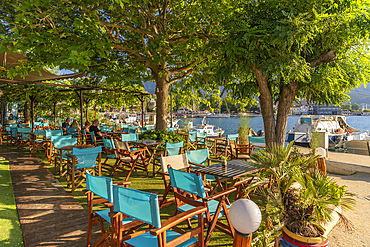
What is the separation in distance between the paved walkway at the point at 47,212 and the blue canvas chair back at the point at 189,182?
1.22 meters

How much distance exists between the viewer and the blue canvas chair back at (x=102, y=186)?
83.0 inches

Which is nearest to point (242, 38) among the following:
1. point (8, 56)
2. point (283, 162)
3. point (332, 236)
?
point (283, 162)

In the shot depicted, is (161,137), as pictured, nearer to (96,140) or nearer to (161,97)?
(161,97)

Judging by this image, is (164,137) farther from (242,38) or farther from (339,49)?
(339,49)

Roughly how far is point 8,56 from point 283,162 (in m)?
7.60

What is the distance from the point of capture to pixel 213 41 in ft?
19.5

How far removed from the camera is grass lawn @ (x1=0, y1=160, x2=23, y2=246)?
2.64m

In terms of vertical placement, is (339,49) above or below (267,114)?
above

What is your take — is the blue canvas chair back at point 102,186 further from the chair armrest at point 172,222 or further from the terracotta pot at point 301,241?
the terracotta pot at point 301,241

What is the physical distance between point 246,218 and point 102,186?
1.40 metres

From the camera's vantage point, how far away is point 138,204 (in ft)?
6.03

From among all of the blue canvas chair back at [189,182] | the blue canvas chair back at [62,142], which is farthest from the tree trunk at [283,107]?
the blue canvas chair back at [62,142]

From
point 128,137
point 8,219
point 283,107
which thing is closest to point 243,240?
point 8,219

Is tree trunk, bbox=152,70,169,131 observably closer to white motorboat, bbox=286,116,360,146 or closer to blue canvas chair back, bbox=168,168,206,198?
blue canvas chair back, bbox=168,168,206,198
